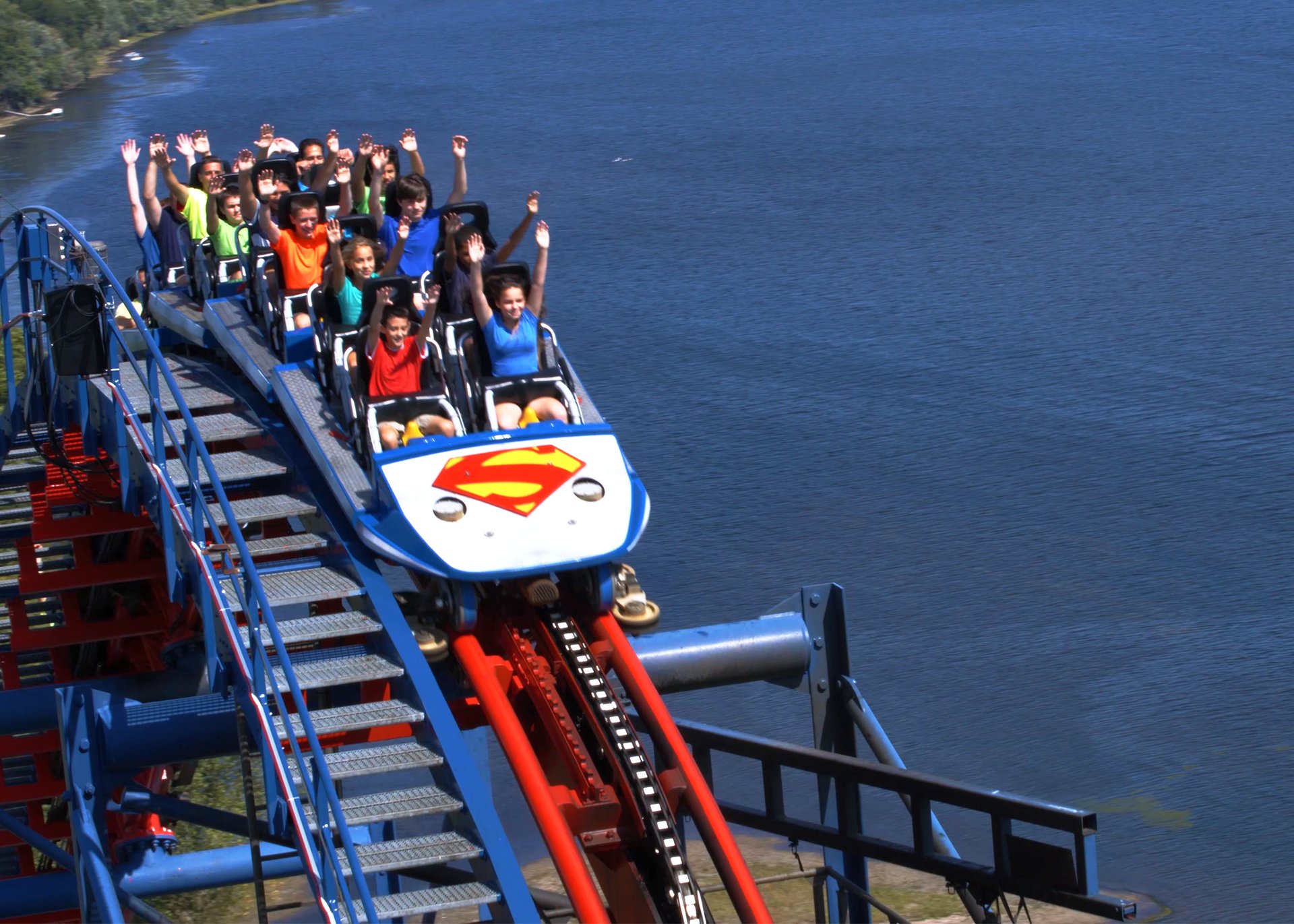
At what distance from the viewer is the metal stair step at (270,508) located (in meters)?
9.02

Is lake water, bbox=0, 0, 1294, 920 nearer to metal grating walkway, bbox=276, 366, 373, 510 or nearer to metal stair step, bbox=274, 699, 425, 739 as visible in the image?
metal grating walkway, bbox=276, 366, 373, 510

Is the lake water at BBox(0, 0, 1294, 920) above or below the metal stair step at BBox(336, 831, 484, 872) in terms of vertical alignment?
below

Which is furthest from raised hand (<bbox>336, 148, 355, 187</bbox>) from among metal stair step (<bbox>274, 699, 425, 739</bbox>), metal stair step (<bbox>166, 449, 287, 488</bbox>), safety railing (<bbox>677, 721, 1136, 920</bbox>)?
metal stair step (<bbox>274, 699, 425, 739</bbox>)

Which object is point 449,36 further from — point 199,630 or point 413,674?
point 413,674

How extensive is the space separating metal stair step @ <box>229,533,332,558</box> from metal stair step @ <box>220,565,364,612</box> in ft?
0.34

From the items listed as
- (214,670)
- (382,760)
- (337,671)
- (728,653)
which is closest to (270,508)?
(214,670)

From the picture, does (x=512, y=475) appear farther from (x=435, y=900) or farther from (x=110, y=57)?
(x=110, y=57)

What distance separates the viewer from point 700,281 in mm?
29297

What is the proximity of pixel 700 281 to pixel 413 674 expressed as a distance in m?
21.9

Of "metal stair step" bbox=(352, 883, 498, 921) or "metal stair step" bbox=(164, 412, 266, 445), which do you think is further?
"metal stair step" bbox=(164, 412, 266, 445)

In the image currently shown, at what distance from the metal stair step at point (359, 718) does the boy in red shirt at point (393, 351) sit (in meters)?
1.85

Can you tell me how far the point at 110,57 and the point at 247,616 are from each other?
39.6 metres

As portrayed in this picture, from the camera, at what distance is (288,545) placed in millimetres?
8898

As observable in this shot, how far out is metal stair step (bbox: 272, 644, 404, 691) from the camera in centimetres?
783
